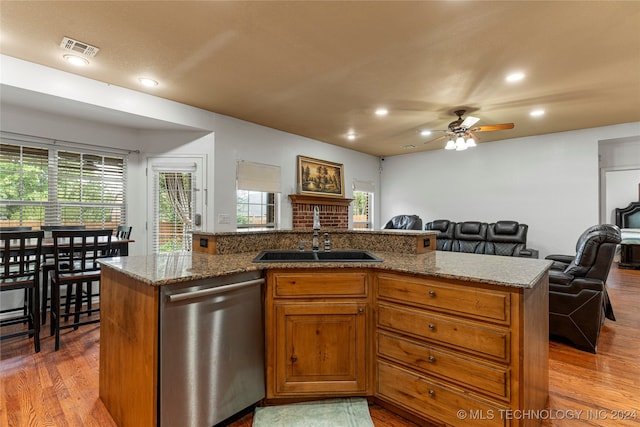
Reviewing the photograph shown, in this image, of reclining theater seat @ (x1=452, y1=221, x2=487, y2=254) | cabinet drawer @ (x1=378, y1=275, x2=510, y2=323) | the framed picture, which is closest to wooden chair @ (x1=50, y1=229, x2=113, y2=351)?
cabinet drawer @ (x1=378, y1=275, x2=510, y2=323)

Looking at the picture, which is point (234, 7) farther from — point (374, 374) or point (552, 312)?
point (552, 312)

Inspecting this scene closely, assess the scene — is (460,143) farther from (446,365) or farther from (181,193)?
(181,193)

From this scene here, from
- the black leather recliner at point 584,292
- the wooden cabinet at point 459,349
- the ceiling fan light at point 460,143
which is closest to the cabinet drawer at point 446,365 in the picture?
the wooden cabinet at point 459,349

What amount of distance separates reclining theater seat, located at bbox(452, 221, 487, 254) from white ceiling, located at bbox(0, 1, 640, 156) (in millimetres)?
2159

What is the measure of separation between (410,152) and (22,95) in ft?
20.9

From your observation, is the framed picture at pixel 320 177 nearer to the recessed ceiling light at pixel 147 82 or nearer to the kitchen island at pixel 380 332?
the recessed ceiling light at pixel 147 82

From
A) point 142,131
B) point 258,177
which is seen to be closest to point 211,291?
point 258,177

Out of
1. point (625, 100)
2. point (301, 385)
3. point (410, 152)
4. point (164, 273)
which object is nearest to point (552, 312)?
point (301, 385)

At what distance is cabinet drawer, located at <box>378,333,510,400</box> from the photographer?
1.43m

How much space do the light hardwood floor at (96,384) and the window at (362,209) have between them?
4.54m

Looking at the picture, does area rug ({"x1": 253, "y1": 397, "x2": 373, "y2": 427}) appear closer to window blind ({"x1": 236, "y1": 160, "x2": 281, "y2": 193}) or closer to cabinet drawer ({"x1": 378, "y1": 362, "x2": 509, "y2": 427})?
cabinet drawer ({"x1": 378, "y1": 362, "x2": 509, "y2": 427})

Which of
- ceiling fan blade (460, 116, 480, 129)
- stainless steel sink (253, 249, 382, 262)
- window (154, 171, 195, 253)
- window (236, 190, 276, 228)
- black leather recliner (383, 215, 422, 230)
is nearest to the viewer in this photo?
stainless steel sink (253, 249, 382, 262)

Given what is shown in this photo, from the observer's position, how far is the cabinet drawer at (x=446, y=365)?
143cm

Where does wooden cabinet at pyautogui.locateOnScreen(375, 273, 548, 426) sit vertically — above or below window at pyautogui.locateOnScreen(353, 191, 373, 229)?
below
